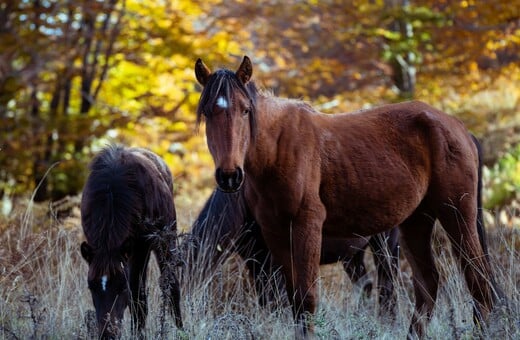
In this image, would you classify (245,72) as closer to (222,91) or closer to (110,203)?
(222,91)

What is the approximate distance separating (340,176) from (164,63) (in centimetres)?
804

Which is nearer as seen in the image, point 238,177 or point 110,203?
point 238,177

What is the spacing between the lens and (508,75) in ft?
43.6

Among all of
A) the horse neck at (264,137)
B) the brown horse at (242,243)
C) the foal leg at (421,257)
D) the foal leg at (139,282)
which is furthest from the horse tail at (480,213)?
the foal leg at (139,282)

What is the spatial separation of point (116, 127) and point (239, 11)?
11.4 feet

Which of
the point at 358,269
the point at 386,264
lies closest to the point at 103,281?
the point at 386,264

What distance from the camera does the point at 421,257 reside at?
5.57 meters

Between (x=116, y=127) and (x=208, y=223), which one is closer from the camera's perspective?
(x=208, y=223)

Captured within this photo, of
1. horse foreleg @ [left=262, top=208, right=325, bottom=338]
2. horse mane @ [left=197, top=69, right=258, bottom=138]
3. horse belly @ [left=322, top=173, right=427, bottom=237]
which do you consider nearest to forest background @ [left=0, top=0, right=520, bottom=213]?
horse belly @ [left=322, top=173, right=427, bottom=237]

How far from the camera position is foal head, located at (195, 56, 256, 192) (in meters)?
4.13

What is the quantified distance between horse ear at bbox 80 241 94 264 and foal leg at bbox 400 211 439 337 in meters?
2.37

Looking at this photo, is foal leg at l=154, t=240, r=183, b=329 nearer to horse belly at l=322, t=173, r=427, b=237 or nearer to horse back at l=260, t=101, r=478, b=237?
horse back at l=260, t=101, r=478, b=237

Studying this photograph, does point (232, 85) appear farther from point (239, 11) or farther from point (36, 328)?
point (239, 11)

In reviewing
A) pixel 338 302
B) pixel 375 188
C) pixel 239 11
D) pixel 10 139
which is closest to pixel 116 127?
pixel 10 139
